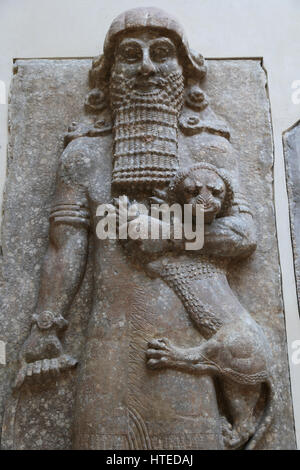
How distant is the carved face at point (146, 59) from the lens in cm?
302

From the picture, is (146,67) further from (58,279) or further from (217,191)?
(58,279)

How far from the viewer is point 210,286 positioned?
272 cm

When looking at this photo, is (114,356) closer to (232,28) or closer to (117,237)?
(117,237)

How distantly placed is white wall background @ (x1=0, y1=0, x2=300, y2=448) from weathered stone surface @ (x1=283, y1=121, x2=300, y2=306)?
9 cm

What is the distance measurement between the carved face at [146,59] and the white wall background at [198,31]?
2.02 ft

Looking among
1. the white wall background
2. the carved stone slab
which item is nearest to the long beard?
the carved stone slab

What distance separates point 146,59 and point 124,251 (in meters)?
1.19

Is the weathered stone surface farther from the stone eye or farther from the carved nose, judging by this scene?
the carved nose

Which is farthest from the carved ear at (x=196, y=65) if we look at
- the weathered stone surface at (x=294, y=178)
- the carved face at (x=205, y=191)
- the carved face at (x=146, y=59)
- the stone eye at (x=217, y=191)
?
the stone eye at (x=217, y=191)

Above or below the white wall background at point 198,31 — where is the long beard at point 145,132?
below

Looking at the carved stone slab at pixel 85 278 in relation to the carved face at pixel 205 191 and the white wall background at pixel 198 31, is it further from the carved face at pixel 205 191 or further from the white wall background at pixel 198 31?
the carved face at pixel 205 191
